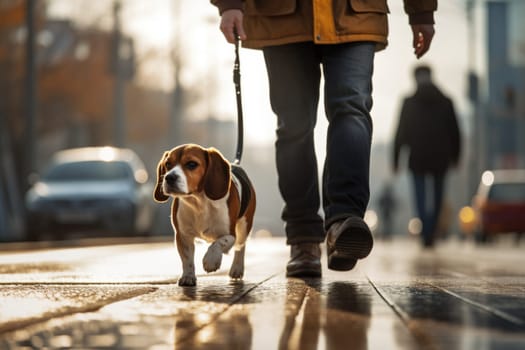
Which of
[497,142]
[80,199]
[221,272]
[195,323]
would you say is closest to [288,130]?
[221,272]

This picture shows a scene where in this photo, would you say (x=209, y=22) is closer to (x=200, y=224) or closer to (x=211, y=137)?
(x=211, y=137)

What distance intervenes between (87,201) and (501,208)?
31.2 feet

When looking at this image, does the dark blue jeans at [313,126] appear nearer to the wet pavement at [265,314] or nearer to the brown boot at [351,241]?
the brown boot at [351,241]

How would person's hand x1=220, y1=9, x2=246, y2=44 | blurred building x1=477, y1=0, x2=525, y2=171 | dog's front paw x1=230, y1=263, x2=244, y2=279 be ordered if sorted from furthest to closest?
blurred building x1=477, y1=0, x2=525, y2=171, dog's front paw x1=230, y1=263, x2=244, y2=279, person's hand x1=220, y1=9, x2=246, y2=44

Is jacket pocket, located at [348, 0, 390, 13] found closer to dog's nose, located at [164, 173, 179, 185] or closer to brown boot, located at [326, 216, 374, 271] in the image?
brown boot, located at [326, 216, 374, 271]

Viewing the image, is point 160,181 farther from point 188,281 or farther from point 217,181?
point 188,281

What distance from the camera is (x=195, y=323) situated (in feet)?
11.8

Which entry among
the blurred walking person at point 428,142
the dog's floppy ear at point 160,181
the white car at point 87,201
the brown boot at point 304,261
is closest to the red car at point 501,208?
the white car at point 87,201

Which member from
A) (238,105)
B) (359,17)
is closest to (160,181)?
(238,105)

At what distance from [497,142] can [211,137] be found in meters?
17.4

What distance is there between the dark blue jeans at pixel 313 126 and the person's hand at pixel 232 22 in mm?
303

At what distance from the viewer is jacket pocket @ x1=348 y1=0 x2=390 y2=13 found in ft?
19.4

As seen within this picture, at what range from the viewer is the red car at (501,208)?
24812 millimetres

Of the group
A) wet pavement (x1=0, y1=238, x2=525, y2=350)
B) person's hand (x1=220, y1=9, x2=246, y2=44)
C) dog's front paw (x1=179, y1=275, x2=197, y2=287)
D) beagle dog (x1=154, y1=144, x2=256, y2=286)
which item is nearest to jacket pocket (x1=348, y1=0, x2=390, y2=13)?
person's hand (x1=220, y1=9, x2=246, y2=44)
